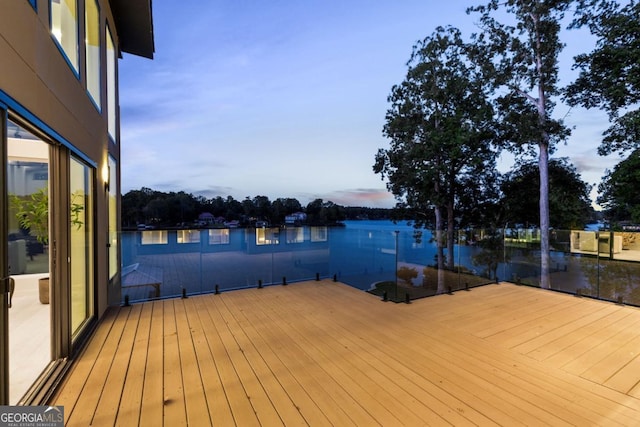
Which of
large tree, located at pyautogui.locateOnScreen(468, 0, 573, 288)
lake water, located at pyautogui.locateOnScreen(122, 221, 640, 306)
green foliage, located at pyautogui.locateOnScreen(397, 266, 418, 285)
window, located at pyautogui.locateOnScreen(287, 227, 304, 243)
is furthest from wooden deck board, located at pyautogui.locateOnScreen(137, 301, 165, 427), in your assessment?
large tree, located at pyautogui.locateOnScreen(468, 0, 573, 288)

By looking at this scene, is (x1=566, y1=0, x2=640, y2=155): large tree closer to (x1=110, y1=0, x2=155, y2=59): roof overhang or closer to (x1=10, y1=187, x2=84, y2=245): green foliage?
(x1=110, y1=0, x2=155, y2=59): roof overhang

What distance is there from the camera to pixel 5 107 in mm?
1618

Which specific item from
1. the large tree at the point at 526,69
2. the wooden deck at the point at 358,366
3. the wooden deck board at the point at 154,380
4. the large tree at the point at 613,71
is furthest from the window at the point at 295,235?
the large tree at the point at 613,71

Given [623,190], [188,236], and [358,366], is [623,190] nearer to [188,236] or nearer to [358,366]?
[358,366]

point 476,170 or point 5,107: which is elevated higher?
point 476,170

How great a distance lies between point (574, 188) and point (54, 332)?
15.5 m

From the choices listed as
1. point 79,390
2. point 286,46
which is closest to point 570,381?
point 79,390

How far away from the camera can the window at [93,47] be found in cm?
368

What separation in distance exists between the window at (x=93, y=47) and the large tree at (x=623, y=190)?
1329 centimetres

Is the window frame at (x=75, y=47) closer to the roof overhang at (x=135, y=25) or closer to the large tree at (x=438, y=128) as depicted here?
the roof overhang at (x=135, y=25)

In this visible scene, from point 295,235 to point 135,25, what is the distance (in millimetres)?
5575

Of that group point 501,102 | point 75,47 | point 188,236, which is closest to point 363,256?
point 188,236

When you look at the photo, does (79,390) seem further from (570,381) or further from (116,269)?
(570,381)

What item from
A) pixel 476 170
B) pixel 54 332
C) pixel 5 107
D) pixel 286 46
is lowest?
pixel 54 332
